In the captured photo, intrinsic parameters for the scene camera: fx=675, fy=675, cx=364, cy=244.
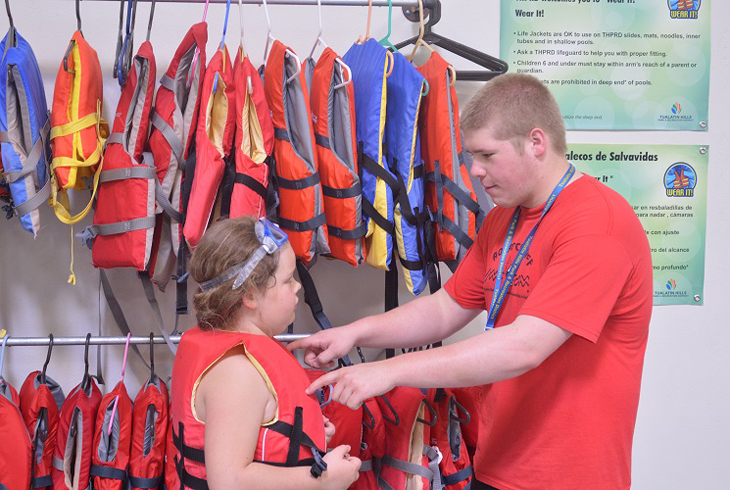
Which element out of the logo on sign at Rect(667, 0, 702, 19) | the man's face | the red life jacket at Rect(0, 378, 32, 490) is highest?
the logo on sign at Rect(667, 0, 702, 19)

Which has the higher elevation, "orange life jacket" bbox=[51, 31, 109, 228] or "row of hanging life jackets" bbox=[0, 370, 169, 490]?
"orange life jacket" bbox=[51, 31, 109, 228]

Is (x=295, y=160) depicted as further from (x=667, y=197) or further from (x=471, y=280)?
(x=667, y=197)

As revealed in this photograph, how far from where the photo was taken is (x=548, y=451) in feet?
5.52

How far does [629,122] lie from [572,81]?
0.31 metres

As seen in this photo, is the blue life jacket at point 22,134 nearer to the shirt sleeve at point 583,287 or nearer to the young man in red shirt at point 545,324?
the young man in red shirt at point 545,324

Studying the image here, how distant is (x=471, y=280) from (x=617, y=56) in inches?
55.9

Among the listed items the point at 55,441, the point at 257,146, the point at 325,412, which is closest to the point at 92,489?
the point at 55,441

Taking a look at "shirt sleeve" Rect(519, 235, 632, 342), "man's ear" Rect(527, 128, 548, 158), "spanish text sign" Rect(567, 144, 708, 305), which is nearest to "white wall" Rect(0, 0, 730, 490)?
"spanish text sign" Rect(567, 144, 708, 305)

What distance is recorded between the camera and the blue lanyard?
1.70 metres

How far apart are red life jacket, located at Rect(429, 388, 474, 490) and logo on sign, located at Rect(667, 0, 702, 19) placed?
1.86 metres

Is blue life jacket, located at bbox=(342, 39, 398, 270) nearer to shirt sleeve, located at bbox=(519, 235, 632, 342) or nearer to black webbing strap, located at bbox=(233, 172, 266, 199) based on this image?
black webbing strap, located at bbox=(233, 172, 266, 199)

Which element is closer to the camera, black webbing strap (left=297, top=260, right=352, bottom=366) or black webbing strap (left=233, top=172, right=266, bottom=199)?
black webbing strap (left=233, top=172, right=266, bottom=199)

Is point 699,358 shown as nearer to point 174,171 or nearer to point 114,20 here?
point 174,171

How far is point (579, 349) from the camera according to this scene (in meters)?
1.65
